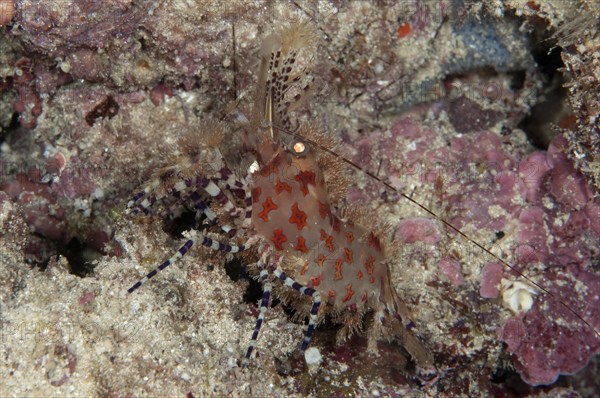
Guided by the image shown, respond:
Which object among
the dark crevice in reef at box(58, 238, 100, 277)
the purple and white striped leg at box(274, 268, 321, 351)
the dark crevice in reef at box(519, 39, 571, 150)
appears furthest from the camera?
the dark crevice in reef at box(519, 39, 571, 150)

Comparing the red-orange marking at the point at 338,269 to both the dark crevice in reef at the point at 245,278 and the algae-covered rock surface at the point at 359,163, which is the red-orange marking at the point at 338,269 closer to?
the algae-covered rock surface at the point at 359,163

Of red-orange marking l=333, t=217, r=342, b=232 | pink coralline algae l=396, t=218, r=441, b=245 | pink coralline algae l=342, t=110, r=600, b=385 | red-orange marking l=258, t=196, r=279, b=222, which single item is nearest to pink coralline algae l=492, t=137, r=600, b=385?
pink coralline algae l=342, t=110, r=600, b=385

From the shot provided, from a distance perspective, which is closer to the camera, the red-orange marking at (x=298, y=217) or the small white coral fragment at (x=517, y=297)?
the red-orange marking at (x=298, y=217)

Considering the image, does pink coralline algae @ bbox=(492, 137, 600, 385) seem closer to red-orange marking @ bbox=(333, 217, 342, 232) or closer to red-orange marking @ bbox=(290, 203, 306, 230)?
red-orange marking @ bbox=(333, 217, 342, 232)

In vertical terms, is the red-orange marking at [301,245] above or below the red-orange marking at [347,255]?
above

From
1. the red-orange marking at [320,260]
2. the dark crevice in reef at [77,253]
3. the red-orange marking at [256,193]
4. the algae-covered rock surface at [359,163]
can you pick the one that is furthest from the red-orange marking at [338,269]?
the dark crevice in reef at [77,253]

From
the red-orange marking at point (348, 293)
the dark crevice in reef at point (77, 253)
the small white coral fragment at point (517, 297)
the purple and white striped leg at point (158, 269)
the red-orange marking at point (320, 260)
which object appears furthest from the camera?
the dark crevice in reef at point (77, 253)
